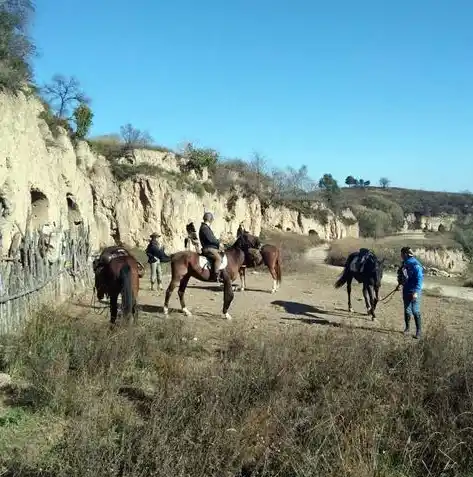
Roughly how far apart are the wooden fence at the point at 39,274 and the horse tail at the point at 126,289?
171 centimetres

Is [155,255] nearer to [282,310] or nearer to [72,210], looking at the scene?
[282,310]

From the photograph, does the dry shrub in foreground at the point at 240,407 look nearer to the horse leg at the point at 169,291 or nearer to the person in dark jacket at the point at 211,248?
the horse leg at the point at 169,291

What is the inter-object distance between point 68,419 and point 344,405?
296 cm

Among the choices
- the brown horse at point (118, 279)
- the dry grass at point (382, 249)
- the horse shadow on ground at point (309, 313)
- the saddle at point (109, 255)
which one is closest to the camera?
the brown horse at point (118, 279)

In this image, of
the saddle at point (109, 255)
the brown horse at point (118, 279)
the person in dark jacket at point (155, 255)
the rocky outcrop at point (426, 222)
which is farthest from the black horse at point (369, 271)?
the rocky outcrop at point (426, 222)

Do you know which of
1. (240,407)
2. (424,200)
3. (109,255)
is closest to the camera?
(240,407)

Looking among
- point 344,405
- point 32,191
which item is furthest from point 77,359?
point 32,191

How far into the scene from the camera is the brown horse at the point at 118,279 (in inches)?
373

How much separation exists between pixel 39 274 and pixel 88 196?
46.3 feet

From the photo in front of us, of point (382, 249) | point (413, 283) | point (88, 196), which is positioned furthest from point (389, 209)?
point (413, 283)

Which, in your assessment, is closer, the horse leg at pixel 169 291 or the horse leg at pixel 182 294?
the horse leg at pixel 169 291

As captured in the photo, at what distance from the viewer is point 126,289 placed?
373 inches

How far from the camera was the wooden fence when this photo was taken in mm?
8859

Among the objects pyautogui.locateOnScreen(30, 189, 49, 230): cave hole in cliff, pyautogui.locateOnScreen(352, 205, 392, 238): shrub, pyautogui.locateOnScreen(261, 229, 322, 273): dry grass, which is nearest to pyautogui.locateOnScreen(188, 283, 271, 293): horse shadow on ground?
pyautogui.locateOnScreen(30, 189, 49, 230): cave hole in cliff
